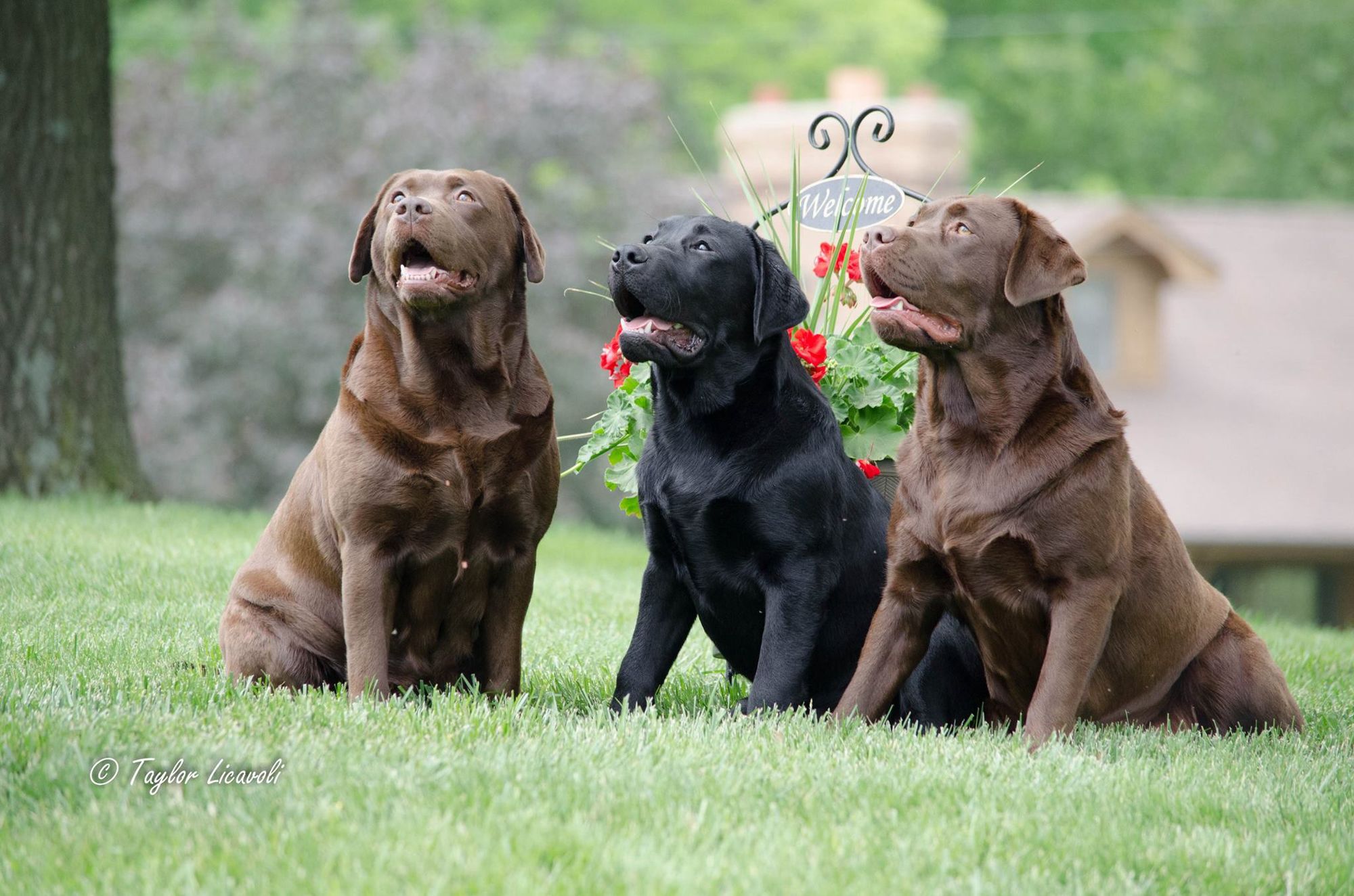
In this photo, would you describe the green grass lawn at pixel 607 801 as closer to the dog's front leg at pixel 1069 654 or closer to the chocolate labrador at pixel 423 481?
the dog's front leg at pixel 1069 654

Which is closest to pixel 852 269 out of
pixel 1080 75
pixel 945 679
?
pixel 945 679

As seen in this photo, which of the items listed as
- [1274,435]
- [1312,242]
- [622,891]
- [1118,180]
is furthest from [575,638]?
[1118,180]

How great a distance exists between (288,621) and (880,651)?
5.87ft

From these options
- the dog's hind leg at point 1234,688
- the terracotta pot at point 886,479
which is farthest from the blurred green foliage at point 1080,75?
the dog's hind leg at point 1234,688

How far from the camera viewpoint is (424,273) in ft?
13.7

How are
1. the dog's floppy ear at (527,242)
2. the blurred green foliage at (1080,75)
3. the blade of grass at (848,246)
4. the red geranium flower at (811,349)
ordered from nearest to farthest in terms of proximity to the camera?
the dog's floppy ear at (527,242) < the red geranium flower at (811,349) < the blade of grass at (848,246) < the blurred green foliage at (1080,75)

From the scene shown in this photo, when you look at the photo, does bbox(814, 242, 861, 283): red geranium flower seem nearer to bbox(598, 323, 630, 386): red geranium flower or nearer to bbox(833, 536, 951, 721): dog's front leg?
bbox(598, 323, 630, 386): red geranium flower

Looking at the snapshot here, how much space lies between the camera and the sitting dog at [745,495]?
423 cm

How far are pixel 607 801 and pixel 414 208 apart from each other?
6.15 ft

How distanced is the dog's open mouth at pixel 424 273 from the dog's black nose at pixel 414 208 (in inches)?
2.7

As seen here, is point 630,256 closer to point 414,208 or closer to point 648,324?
point 648,324

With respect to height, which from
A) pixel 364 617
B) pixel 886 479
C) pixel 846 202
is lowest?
pixel 364 617

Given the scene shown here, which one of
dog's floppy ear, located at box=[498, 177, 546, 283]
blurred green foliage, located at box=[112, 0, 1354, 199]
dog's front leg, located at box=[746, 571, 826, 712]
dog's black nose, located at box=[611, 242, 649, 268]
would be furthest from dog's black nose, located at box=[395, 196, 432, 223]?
blurred green foliage, located at box=[112, 0, 1354, 199]

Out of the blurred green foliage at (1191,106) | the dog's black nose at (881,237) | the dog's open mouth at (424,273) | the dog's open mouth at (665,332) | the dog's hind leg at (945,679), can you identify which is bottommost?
the dog's hind leg at (945,679)
